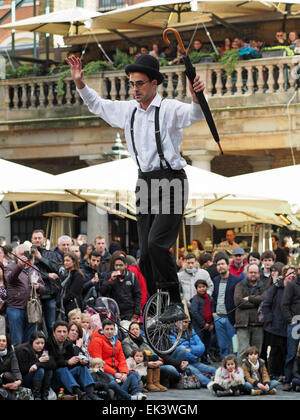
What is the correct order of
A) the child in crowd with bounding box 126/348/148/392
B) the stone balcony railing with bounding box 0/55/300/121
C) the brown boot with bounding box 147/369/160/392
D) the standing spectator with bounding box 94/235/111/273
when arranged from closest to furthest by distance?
the child in crowd with bounding box 126/348/148/392, the brown boot with bounding box 147/369/160/392, the standing spectator with bounding box 94/235/111/273, the stone balcony railing with bounding box 0/55/300/121

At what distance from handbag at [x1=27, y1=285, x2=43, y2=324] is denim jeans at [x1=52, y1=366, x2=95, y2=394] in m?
0.68

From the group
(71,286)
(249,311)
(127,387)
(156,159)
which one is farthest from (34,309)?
(156,159)

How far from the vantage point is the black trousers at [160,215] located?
751 centimetres

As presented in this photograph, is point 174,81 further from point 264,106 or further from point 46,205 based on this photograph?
point 46,205

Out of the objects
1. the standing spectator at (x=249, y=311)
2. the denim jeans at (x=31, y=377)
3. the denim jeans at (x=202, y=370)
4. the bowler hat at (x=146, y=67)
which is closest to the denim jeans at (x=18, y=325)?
the denim jeans at (x=31, y=377)

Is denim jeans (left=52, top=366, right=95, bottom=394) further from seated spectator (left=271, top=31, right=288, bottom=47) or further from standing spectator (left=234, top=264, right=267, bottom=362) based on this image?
seated spectator (left=271, top=31, right=288, bottom=47)

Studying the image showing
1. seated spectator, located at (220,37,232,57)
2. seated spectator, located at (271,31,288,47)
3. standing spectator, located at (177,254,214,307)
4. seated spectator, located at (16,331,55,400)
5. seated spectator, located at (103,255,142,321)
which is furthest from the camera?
seated spectator, located at (220,37,232,57)

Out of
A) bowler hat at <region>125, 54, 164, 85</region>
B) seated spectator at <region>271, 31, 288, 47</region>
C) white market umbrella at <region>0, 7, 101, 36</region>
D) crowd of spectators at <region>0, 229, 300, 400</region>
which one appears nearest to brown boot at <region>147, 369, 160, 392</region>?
crowd of spectators at <region>0, 229, 300, 400</region>

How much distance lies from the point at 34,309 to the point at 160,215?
6188 millimetres

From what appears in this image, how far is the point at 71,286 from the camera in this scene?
13.5 m

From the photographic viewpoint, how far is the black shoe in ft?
25.0

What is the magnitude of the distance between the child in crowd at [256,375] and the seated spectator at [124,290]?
1991mm

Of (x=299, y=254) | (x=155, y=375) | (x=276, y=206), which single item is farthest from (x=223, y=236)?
(x=155, y=375)

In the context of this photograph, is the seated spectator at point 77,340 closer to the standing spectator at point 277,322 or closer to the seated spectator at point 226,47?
the standing spectator at point 277,322
